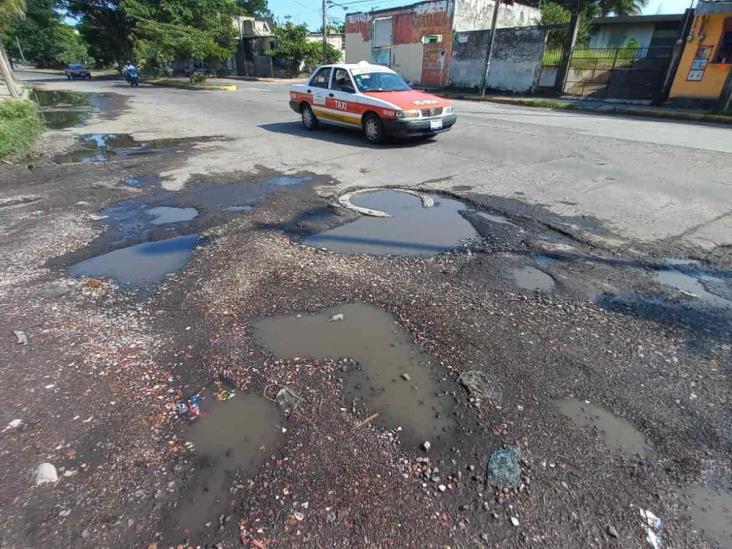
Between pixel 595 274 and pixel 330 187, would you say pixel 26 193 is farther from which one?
pixel 595 274

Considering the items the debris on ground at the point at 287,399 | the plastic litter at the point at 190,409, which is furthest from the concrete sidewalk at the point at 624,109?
the plastic litter at the point at 190,409

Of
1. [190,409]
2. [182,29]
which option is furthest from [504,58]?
[190,409]

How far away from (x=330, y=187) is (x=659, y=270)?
14.8ft

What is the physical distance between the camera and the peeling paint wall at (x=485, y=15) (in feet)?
95.0

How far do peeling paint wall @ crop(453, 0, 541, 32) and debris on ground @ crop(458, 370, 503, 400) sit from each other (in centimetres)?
3183

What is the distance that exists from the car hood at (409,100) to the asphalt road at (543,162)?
35.0 inches

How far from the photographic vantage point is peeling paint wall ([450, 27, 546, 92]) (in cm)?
2384

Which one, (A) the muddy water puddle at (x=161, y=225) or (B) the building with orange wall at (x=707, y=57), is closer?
(A) the muddy water puddle at (x=161, y=225)

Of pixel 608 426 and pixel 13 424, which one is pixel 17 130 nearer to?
pixel 13 424

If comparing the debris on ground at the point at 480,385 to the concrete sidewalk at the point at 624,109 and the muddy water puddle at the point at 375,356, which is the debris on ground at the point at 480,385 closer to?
the muddy water puddle at the point at 375,356

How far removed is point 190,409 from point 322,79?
10.3m

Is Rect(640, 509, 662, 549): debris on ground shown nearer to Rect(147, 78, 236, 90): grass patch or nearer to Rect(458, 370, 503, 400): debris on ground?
Rect(458, 370, 503, 400): debris on ground

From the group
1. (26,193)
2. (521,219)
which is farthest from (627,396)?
(26,193)

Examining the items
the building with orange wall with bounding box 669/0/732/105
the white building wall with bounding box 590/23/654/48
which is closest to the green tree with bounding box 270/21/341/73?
the white building wall with bounding box 590/23/654/48
